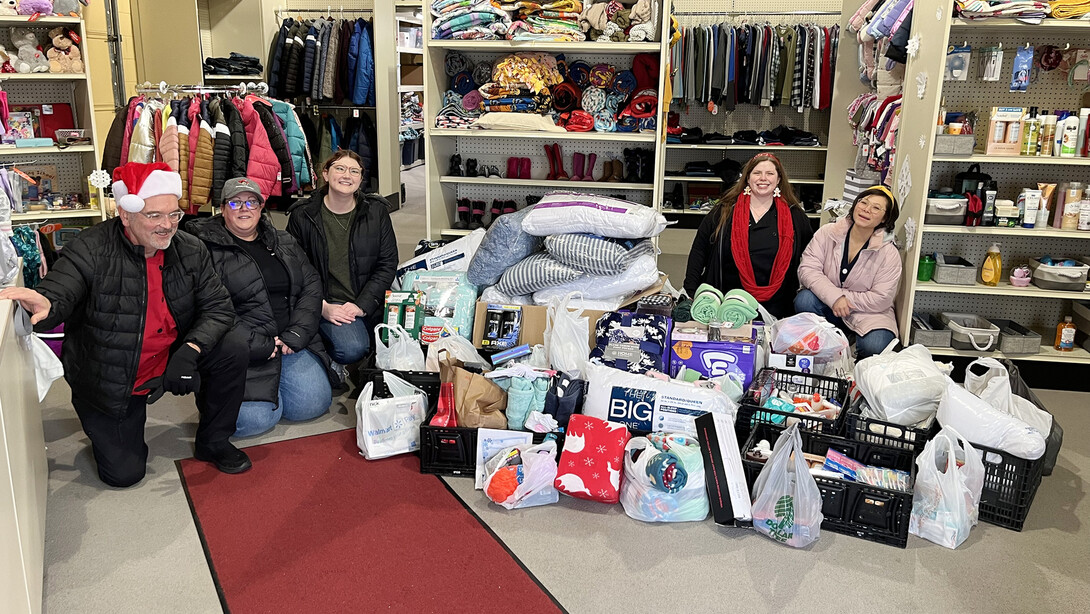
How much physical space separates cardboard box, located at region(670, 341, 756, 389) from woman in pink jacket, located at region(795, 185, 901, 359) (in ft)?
2.69

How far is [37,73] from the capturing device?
5.24m

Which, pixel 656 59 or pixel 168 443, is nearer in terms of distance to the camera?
pixel 168 443

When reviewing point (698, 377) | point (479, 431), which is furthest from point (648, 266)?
point (479, 431)

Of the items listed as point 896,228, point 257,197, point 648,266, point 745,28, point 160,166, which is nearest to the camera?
point 160,166

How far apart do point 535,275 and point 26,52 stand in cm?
370

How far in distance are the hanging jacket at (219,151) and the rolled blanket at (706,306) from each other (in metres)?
3.21

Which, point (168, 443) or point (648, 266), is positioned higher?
point (648, 266)

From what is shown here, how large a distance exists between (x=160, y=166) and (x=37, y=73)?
313cm

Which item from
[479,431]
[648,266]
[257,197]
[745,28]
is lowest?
[479,431]

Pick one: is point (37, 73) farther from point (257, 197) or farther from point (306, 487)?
point (306, 487)

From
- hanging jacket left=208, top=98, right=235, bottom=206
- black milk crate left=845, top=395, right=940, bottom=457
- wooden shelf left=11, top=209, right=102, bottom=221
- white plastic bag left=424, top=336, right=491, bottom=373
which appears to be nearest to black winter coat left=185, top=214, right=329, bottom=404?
white plastic bag left=424, top=336, right=491, bottom=373

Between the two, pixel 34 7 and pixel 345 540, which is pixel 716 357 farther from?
pixel 34 7

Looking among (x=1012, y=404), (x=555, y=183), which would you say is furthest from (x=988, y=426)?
(x=555, y=183)

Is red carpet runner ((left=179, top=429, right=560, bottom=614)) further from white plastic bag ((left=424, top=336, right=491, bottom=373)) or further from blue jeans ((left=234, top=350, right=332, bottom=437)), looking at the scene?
white plastic bag ((left=424, top=336, right=491, bottom=373))
